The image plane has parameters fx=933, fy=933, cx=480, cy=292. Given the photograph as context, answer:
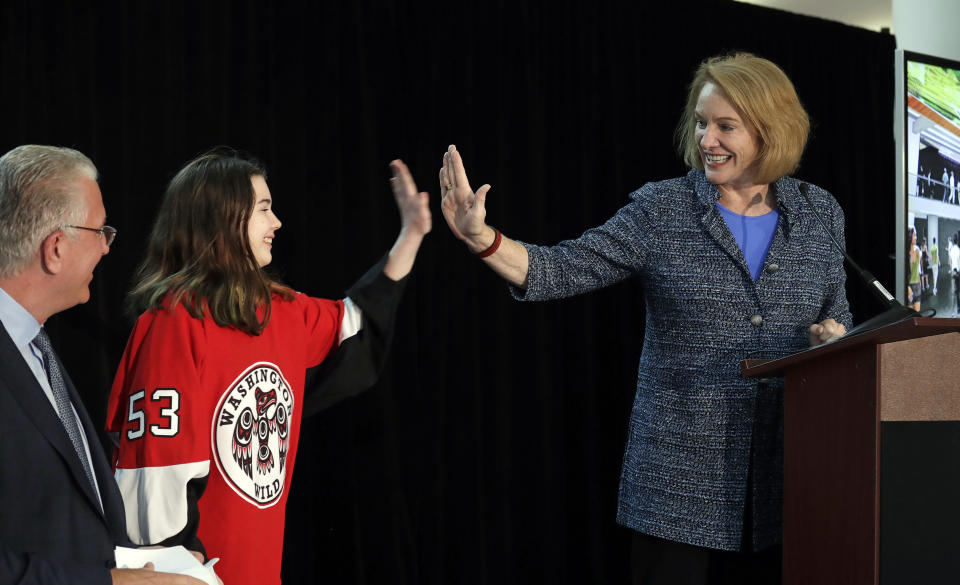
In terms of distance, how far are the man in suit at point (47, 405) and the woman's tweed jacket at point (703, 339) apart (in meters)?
0.96

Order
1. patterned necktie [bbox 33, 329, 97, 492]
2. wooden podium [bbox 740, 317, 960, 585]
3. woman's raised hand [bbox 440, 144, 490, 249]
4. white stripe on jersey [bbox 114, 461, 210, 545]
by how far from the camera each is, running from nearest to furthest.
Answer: patterned necktie [bbox 33, 329, 97, 492], wooden podium [bbox 740, 317, 960, 585], white stripe on jersey [bbox 114, 461, 210, 545], woman's raised hand [bbox 440, 144, 490, 249]

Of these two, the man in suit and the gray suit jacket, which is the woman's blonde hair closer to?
the man in suit

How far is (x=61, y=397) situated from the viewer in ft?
4.71

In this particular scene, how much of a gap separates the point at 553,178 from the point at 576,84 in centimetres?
42

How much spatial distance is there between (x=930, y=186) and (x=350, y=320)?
6.28 feet

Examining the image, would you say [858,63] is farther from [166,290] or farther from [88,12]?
[166,290]

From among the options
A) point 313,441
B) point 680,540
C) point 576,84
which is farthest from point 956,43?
point 313,441

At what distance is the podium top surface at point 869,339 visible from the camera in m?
1.42

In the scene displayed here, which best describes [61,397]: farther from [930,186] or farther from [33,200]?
[930,186]

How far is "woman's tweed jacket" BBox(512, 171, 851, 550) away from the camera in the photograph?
2025 mm

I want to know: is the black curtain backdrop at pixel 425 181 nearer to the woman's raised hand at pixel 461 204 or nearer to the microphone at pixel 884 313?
the woman's raised hand at pixel 461 204

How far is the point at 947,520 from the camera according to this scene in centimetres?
159

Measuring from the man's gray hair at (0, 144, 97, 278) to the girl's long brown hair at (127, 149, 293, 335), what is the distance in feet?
1.25

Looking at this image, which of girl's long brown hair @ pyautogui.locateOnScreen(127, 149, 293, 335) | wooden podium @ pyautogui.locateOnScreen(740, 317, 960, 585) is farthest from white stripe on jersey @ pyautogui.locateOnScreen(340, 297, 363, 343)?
wooden podium @ pyautogui.locateOnScreen(740, 317, 960, 585)
